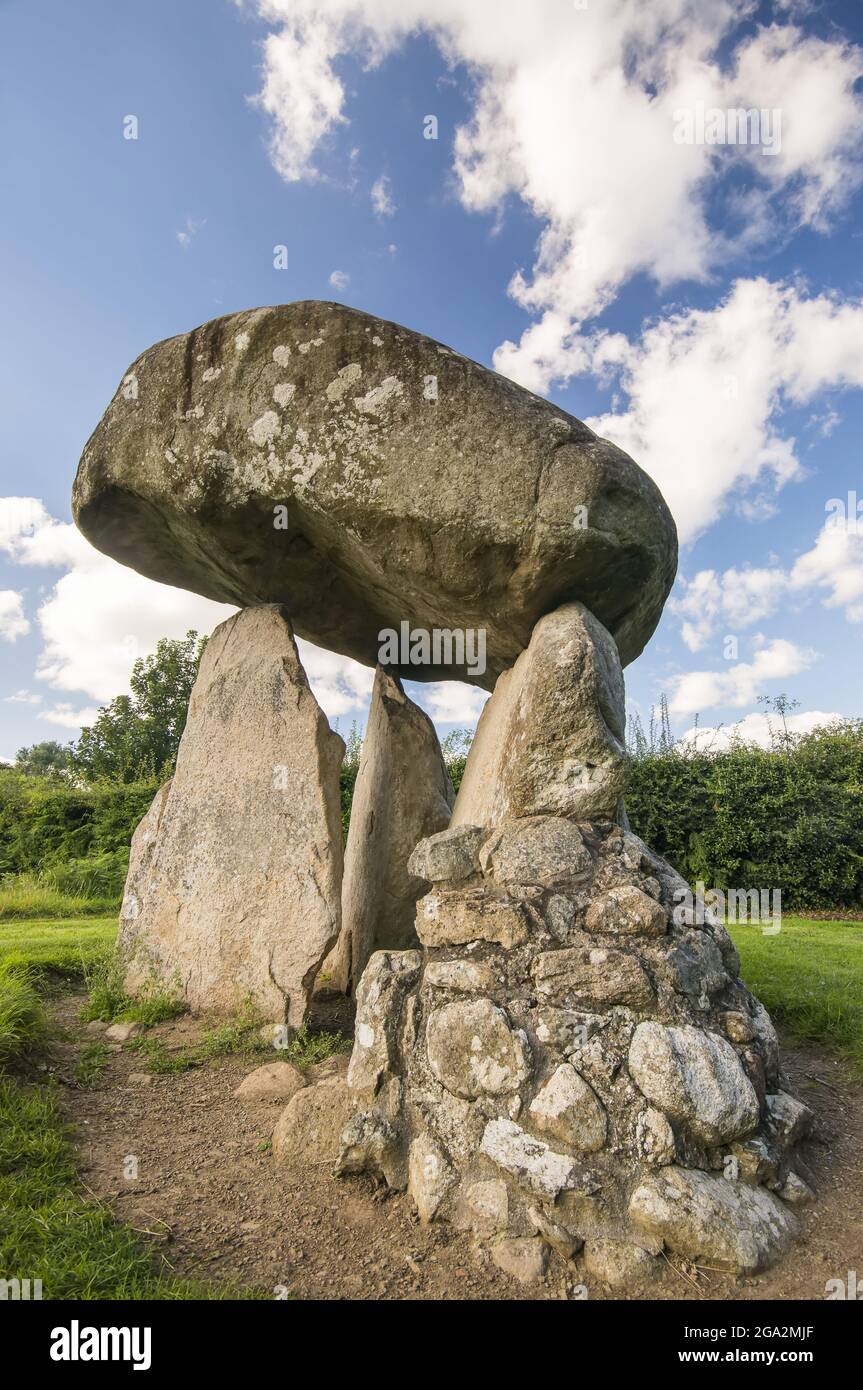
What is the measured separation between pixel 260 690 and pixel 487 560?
210cm

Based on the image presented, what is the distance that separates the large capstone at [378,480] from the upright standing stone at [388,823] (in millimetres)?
1047

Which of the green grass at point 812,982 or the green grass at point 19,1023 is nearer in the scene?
the green grass at point 19,1023

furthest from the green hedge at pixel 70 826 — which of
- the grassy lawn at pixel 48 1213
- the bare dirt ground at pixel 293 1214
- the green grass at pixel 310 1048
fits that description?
the bare dirt ground at pixel 293 1214

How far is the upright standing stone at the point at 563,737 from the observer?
4465 mm

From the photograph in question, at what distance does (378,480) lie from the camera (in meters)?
5.18

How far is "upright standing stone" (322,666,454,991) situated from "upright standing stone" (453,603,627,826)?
189 centimetres

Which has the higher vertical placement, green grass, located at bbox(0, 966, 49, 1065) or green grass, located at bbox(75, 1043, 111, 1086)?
green grass, located at bbox(0, 966, 49, 1065)

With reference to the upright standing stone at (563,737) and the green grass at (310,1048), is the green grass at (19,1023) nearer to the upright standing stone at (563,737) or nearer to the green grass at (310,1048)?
the green grass at (310,1048)

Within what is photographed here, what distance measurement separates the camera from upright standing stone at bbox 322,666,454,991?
650 centimetres

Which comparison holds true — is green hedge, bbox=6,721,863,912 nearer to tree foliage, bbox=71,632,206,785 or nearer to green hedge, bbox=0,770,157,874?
green hedge, bbox=0,770,157,874

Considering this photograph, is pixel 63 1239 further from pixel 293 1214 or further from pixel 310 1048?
pixel 310 1048

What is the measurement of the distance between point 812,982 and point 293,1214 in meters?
5.16

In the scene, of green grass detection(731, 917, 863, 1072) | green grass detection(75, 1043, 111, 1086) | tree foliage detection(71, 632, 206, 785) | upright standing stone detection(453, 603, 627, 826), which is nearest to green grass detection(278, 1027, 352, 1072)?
green grass detection(75, 1043, 111, 1086)
